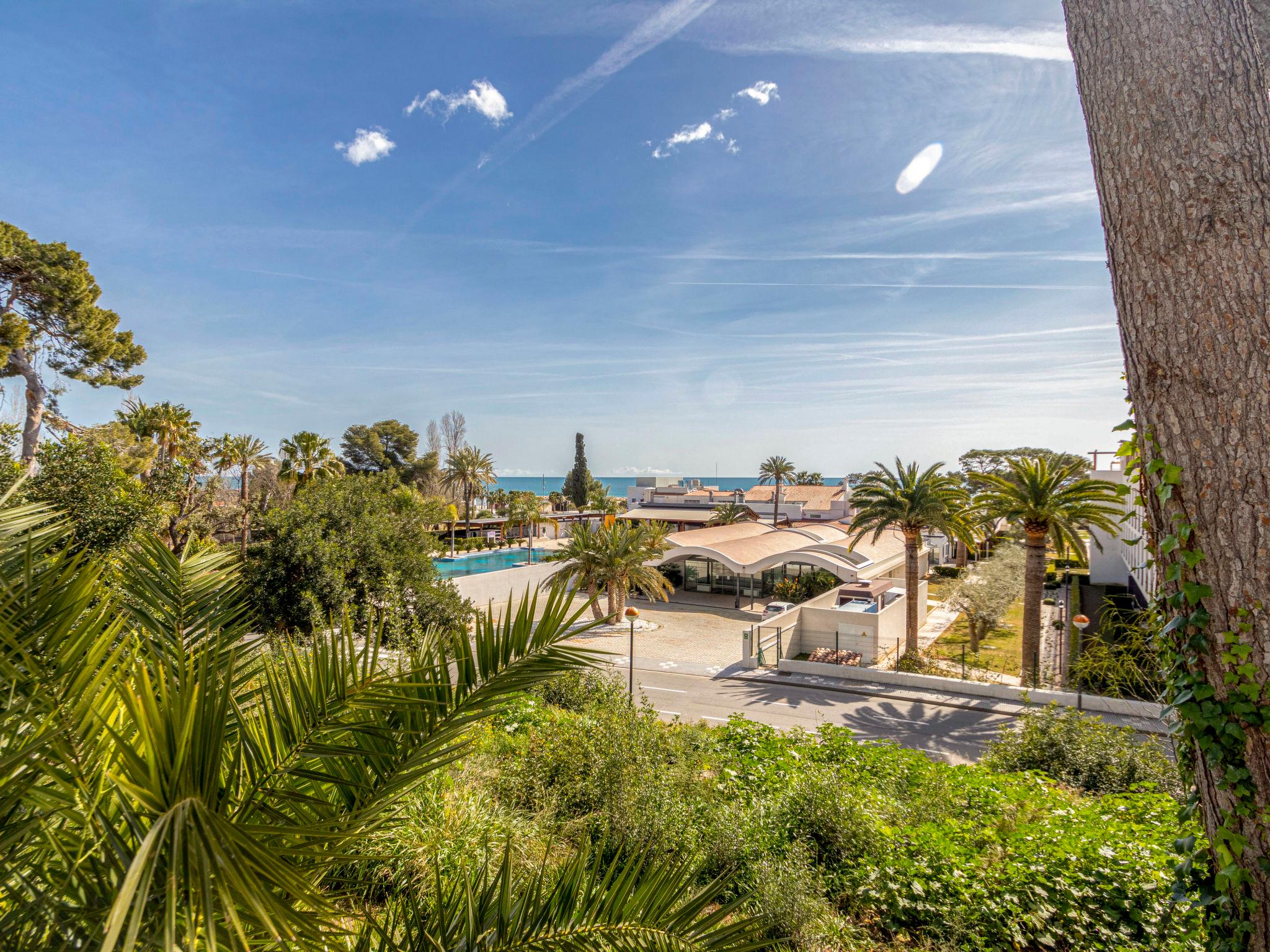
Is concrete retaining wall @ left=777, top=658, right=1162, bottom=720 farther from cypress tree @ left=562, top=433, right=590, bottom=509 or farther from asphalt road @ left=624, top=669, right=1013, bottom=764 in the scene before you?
cypress tree @ left=562, top=433, right=590, bottom=509

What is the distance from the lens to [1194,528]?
2.63 meters

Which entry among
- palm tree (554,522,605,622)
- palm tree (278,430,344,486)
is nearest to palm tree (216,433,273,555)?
palm tree (278,430,344,486)

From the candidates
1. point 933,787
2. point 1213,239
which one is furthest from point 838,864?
point 1213,239

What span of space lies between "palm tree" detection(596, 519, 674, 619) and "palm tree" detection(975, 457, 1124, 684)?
13.1 meters

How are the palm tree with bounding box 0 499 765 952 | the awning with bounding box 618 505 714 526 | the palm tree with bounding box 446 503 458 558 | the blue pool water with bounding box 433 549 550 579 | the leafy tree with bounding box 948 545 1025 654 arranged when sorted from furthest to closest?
the awning with bounding box 618 505 714 526, the palm tree with bounding box 446 503 458 558, the blue pool water with bounding box 433 549 550 579, the leafy tree with bounding box 948 545 1025 654, the palm tree with bounding box 0 499 765 952

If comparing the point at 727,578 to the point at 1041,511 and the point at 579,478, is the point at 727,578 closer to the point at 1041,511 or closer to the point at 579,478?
the point at 1041,511

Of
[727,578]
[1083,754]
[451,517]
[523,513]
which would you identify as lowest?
[727,578]

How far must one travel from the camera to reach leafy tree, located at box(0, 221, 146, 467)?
856 inches

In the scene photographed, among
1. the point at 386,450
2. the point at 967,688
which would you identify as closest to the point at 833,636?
the point at 967,688

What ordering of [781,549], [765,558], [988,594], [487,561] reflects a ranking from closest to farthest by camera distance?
1. [988,594]
2. [765,558]
3. [781,549]
4. [487,561]

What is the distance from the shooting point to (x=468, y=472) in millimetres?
55094

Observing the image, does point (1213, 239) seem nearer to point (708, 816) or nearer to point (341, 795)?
point (341, 795)

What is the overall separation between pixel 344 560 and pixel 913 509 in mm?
→ 17780

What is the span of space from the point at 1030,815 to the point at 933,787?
1230 mm
